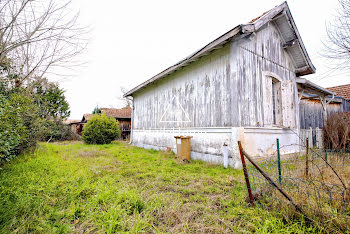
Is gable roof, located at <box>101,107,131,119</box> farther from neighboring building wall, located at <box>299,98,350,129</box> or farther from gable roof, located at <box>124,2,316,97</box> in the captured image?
neighboring building wall, located at <box>299,98,350,129</box>

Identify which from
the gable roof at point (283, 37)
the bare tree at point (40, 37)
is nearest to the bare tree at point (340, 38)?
the gable roof at point (283, 37)

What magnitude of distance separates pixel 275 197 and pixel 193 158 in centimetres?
427

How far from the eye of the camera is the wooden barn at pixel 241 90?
5.10 m

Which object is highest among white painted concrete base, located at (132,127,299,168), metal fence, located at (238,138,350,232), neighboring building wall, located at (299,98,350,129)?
neighboring building wall, located at (299,98,350,129)

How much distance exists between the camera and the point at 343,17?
5.48m

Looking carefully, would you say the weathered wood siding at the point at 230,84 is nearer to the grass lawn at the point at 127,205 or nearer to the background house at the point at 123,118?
the grass lawn at the point at 127,205

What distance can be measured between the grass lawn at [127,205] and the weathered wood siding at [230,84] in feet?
7.28

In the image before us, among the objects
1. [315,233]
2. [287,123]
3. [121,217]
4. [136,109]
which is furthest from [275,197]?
[136,109]

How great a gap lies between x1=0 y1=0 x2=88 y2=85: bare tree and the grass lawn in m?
2.64

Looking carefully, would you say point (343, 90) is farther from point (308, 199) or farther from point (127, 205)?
point (127, 205)

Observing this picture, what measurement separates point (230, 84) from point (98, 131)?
33.8 ft

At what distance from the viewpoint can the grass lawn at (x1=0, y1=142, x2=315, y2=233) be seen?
197 cm

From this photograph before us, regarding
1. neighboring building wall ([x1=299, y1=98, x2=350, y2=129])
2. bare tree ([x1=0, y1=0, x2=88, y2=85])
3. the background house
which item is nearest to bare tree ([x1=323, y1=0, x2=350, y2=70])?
neighboring building wall ([x1=299, y1=98, x2=350, y2=129])

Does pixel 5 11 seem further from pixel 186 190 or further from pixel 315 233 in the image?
pixel 315 233
